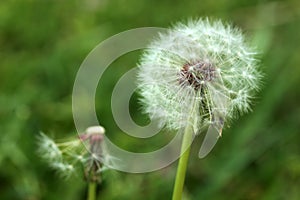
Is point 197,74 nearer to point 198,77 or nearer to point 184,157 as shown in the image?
point 198,77

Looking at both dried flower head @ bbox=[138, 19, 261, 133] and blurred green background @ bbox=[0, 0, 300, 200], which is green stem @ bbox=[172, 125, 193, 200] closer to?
dried flower head @ bbox=[138, 19, 261, 133]

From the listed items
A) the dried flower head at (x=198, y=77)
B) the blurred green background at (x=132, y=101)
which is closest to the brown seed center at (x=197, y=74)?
the dried flower head at (x=198, y=77)

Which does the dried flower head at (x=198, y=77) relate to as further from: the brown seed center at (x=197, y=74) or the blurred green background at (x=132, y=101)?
the blurred green background at (x=132, y=101)

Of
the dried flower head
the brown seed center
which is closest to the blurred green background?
the dried flower head

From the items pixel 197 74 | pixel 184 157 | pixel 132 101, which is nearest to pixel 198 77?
pixel 197 74

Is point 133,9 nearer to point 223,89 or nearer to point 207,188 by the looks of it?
point 207,188
